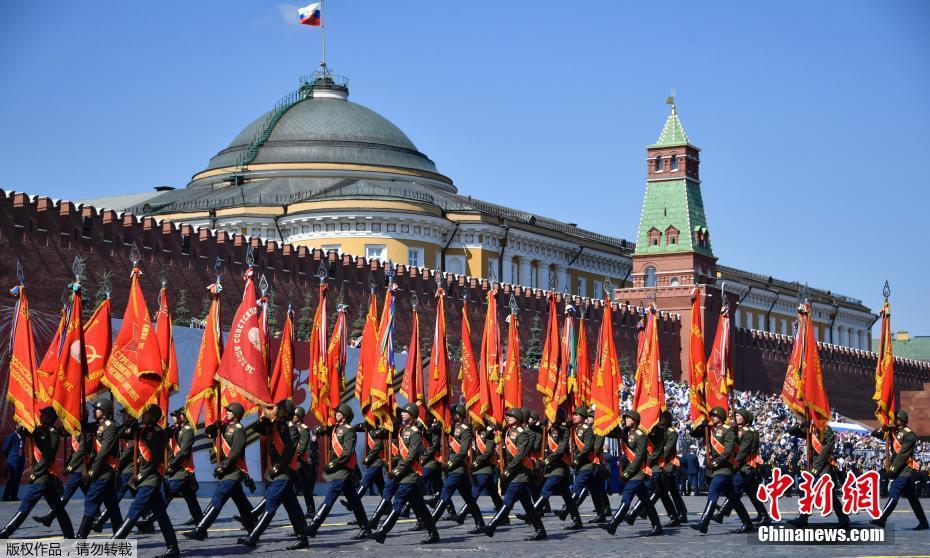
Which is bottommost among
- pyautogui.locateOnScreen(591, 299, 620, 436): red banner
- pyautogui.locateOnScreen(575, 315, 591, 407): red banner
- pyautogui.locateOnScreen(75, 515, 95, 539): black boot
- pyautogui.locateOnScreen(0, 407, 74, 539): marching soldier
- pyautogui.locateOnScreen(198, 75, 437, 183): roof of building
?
pyautogui.locateOnScreen(75, 515, 95, 539): black boot

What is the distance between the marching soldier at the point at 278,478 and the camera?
56.0 ft

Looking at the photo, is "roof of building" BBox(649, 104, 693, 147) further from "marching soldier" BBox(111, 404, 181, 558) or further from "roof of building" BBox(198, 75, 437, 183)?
"marching soldier" BBox(111, 404, 181, 558)

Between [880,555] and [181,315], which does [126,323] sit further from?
[181,315]

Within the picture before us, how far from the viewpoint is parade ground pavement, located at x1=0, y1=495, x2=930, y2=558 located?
16969 mm

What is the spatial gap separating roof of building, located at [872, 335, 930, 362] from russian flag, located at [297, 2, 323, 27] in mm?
54014

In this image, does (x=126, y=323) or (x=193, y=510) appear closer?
(x=193, y=510)

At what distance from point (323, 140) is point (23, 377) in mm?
41450

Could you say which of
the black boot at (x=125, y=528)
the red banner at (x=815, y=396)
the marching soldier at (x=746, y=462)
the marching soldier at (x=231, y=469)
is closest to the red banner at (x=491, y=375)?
the red banner at (x=815, y=396)

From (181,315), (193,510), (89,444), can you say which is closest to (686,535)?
(193,510)

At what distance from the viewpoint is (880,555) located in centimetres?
1655

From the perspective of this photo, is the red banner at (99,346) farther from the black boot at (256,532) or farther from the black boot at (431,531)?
the black boot at (431,531)

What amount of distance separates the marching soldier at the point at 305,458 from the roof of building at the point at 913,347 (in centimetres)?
8282

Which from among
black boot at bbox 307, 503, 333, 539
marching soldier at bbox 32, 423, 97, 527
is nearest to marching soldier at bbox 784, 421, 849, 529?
black boot at bbox 307, 503, 333, 539

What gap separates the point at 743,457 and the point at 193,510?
6.28m
